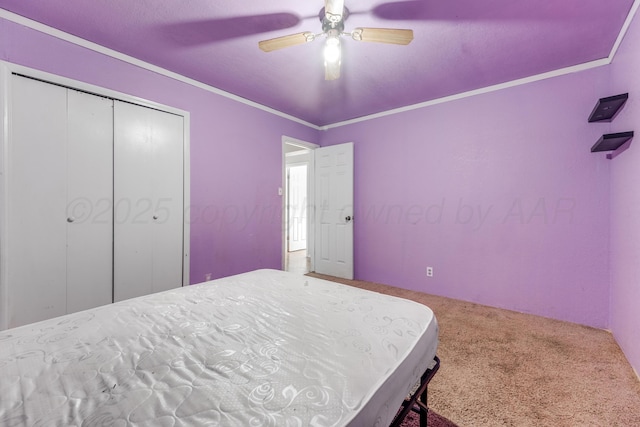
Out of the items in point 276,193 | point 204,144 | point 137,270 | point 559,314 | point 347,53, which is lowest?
point 559,314

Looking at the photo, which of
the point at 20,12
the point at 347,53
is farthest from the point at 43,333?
the point at 347,53

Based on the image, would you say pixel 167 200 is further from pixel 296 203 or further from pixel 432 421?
pixel 296 203

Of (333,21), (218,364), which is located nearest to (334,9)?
(333,21)

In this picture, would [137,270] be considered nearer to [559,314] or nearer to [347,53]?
[347,53]

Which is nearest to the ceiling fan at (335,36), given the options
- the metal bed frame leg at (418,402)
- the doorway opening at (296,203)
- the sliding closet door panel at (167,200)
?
the sliding closet door panel at (167,200)

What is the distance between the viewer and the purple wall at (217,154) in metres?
2.09

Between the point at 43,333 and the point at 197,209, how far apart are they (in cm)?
201

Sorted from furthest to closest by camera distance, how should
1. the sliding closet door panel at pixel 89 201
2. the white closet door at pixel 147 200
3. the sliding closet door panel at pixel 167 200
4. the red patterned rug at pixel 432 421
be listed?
the sliding closet door panel at pixel 167 200 → the white closet door at pixel 147 200 → the sliding closet door panel at pixel 89 201 → the red patterned rug at pixel 432 421

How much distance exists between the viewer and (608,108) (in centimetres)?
212

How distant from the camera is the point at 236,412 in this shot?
24.7 inches

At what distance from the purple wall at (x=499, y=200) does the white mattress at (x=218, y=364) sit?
88.5 inches

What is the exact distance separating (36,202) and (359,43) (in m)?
2.77

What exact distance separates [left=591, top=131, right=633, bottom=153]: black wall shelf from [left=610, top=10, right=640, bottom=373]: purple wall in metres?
Result: 0.07

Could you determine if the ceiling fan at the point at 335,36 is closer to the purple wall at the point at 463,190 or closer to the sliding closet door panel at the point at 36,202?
the purple wall at the point at 463,190
